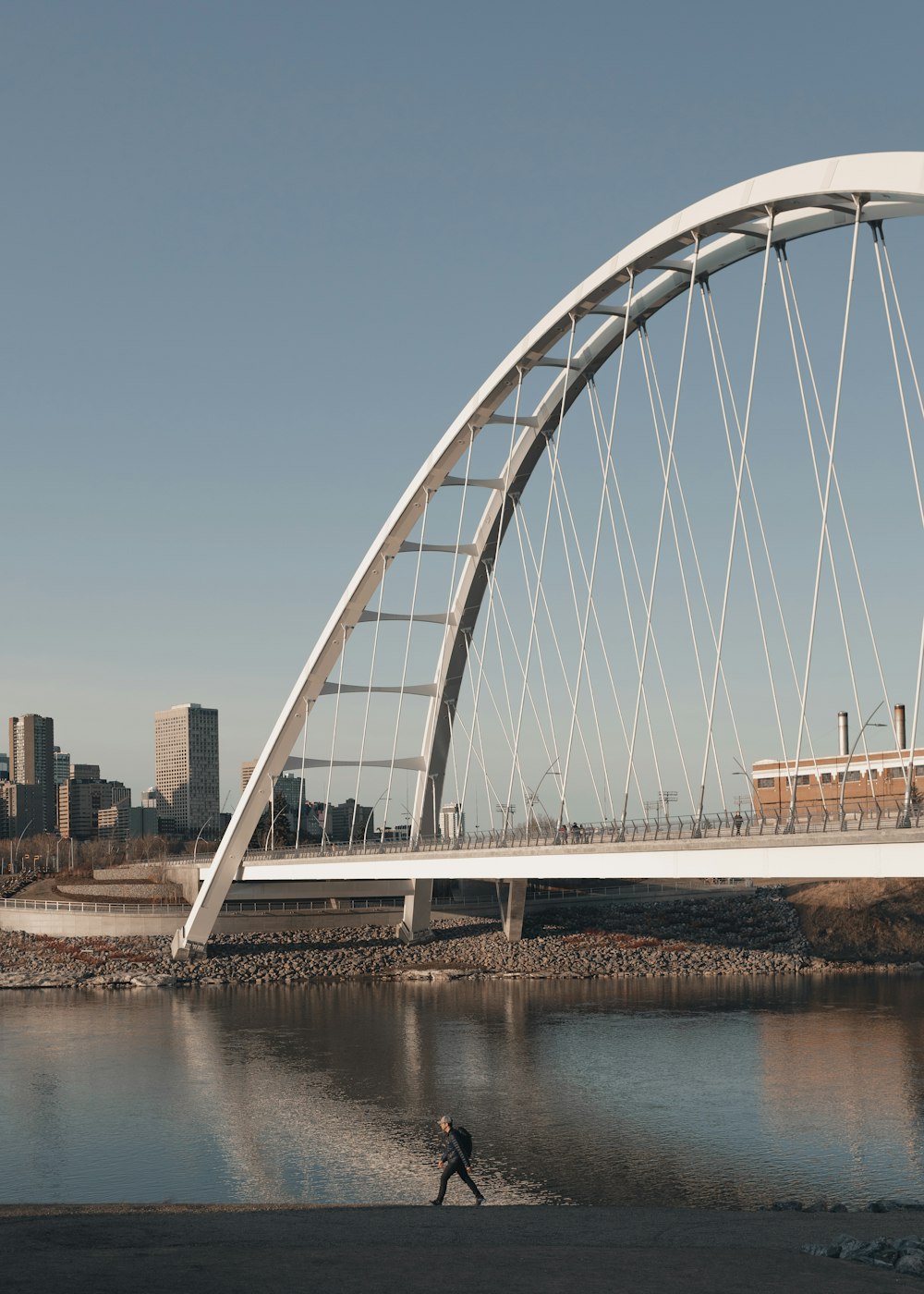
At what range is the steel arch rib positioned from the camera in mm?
27906

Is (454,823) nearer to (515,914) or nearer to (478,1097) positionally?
(515,914)

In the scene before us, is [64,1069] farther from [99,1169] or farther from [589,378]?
[589,378]

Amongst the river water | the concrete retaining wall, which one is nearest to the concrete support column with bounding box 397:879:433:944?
the concrete retaining wall

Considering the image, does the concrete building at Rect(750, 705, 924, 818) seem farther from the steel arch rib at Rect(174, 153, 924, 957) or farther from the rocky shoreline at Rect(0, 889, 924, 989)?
the steel arch rib at Rect(174, 153, 924, 957)

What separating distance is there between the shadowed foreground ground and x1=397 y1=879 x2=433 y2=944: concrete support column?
145 feet

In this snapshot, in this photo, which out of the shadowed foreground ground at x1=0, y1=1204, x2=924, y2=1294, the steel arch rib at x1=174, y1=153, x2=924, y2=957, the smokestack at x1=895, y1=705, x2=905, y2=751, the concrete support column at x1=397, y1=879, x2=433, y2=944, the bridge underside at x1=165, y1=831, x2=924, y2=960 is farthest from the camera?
the smokestack at x1=895, y1=705, x2=905, y2=751

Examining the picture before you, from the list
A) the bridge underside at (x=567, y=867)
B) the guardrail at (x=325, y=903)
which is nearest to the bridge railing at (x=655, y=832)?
the bridge underside at (x=567, y=867)

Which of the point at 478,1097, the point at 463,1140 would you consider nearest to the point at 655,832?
the point at 478,1097

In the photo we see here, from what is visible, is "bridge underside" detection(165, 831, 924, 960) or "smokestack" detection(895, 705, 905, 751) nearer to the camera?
"bridge underside" detection(165, 831, 924, 960)

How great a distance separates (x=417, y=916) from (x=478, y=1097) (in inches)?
1267

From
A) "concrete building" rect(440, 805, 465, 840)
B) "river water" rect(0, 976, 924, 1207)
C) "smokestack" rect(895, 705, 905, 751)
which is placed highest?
"smokestack" rect(895, 705, 905, 751)

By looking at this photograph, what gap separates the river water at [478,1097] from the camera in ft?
72.4

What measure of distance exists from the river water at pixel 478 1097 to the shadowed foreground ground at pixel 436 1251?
4153 mm

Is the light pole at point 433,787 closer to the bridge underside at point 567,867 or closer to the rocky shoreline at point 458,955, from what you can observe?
the bridge underside at point 567,867
